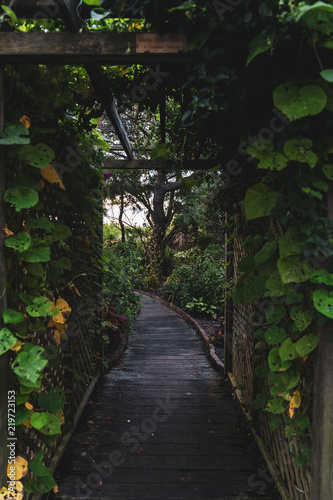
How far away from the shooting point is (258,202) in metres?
1.73

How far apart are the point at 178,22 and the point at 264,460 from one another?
2757 millimetres

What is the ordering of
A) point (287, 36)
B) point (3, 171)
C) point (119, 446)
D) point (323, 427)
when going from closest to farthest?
point (287, 36) < point (323, 427) < point (3, 171) < point (119, 446)

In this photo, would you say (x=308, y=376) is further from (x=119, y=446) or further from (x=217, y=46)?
(x=119, y=446)

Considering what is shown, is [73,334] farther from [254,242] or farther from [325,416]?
[325,416]

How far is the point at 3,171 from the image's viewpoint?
167cm

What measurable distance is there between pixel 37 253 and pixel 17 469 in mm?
1034

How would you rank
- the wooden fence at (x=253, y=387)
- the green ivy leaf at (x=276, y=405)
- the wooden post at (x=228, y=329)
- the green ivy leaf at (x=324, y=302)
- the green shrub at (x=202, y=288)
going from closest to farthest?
the green ivy leaf at (x=324, y=302)
the green ivy leaf at (x=276, y=405)
the wooden fence at (x=253, y=387)
the wooden post at (x=228, y=329)
the green shrub at (x=202, y=288)

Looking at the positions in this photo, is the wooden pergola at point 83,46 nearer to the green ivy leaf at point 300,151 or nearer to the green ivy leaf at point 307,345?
the green ivy leaf at point 300,151

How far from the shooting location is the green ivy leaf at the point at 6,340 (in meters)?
1.56

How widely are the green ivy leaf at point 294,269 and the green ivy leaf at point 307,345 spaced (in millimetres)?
261

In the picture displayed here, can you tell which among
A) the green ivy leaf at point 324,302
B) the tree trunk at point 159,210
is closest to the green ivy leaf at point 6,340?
the green ivy leaf at point 324,302

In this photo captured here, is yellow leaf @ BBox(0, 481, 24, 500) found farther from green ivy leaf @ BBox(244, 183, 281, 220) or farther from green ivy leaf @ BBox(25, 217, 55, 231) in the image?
green ivy leaf @ BBox(244, 183, 281, 220)

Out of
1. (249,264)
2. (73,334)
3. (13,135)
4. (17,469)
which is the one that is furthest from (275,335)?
(73,334)

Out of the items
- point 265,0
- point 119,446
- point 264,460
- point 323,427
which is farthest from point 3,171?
point 264,460
